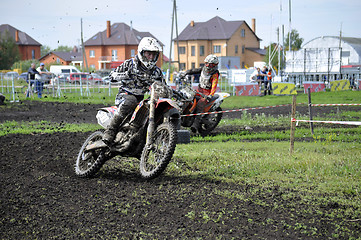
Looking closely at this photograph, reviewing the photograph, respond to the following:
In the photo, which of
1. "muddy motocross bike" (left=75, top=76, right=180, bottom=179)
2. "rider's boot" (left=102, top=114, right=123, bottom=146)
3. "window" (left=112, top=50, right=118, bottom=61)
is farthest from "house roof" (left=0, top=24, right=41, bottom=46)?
"rider's boot" (left=102, top=114, right=123, bottom=146)

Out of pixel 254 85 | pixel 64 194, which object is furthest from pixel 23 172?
pixel 254 85

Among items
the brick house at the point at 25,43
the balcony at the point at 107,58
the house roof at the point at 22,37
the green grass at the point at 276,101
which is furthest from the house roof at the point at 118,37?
the green grass at the point at 276,101

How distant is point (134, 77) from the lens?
781cm

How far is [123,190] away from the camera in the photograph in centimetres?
709

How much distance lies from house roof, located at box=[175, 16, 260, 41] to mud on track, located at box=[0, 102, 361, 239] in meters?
93.7

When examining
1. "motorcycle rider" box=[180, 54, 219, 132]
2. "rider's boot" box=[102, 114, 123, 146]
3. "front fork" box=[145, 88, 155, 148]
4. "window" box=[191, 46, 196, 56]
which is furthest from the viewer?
"window" box=[191, 46, 196, 56]

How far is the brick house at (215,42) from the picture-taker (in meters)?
100

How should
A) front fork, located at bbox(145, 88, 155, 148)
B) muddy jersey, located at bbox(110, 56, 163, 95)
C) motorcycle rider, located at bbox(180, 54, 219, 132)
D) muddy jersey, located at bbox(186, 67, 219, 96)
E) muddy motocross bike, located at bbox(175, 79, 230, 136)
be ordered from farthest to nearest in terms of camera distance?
muddy jersey, located at bbox(186, 67, 219, 96)
motorcycle rider, located at bbox(180, 54, 219, 132)
muddy motocross bike, located at bbox(175, 79, 230, 136)
muddy jersey, located at bbox(110, 56, 163, 95)
front fork, located at bbox(145, 88, 155, 148)

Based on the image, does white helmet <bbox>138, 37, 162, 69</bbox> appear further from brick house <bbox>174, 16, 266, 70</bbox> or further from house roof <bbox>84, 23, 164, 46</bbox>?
house roof <bbox>84, 23, 164, 46</bbox>

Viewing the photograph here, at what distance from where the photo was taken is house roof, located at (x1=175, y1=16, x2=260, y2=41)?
100750mm

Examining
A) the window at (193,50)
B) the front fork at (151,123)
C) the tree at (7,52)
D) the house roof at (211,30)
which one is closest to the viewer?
the front fork at (151,123)

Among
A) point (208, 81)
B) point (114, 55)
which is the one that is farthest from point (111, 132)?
point (114, 55)

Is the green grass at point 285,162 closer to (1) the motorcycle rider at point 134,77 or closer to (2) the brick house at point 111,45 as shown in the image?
(1) the motorcycle rider at point 134,77

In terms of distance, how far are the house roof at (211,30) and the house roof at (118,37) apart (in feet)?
28.4
